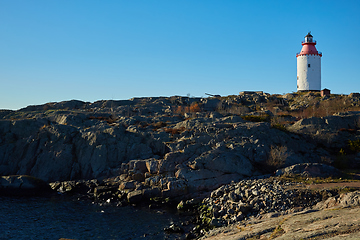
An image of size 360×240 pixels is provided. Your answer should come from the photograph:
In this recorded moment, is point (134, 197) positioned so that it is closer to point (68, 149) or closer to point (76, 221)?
point (76, 221)

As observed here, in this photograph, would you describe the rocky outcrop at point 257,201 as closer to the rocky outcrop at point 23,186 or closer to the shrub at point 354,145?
the shrub at point 354,145

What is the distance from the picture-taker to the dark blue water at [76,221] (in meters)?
24.5

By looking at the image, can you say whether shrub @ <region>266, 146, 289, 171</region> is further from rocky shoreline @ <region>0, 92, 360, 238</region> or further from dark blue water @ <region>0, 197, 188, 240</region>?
dark blue water @ <region>0, 197, 188, 240</region>

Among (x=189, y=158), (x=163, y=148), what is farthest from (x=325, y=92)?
(x=189, y=158)

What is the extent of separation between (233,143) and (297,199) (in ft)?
53.2

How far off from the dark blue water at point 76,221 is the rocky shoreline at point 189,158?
2.55m

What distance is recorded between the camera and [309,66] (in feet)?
263

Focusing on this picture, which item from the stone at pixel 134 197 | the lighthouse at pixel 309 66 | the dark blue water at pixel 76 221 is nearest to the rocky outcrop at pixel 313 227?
the dark blue water at pixel 76 221

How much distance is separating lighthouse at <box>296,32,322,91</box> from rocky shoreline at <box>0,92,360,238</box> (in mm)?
28950

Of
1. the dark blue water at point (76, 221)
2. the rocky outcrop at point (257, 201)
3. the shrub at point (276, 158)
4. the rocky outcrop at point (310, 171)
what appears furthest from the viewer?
the shrub at point (276, 158)

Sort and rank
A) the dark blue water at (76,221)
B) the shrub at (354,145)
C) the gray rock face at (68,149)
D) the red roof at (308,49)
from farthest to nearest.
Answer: the red roof at (308,49), the gray rock face at (68,149), the shrub at (354,145), the dark blue water at (76,221)

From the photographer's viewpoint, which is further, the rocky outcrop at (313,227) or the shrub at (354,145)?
the shrub at (354,145)

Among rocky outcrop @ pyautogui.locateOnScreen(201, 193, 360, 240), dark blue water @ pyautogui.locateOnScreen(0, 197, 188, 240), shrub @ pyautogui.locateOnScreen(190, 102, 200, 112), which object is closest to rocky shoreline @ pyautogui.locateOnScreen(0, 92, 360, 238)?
dark blue water @ pyautogui.locateOnScreen(0, 197, 188, 240)

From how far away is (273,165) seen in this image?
3741 centimetres
